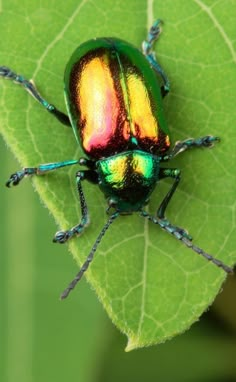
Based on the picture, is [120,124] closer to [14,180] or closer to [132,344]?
[14,180]

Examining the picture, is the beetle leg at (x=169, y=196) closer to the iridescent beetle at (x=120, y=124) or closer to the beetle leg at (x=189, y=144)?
the iridescent beetle at (x=120, y=124)

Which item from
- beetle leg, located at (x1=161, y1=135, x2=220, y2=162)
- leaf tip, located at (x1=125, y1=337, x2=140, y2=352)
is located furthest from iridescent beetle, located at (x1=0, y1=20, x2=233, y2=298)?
leaf tip, located at (x1=125, y1=337, x2=140, y2=352)

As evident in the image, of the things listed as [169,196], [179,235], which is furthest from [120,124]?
[179,235]

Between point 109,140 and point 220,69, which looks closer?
point 220,69

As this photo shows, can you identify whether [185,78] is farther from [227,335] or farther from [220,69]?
[227,335]

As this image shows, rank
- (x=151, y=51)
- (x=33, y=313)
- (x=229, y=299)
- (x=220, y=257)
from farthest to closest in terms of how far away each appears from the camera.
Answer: (x=33, y=313) → (x=229, y=299) → (x=151, y=51) → (x=220, y=257)

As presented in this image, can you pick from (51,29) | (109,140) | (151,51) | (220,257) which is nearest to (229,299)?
(220,257)

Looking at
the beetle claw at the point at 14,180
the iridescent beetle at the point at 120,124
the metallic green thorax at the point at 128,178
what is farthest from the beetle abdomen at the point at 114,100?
the beetle claw at the point at 14,180

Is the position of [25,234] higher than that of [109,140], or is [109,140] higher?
[109,140]
